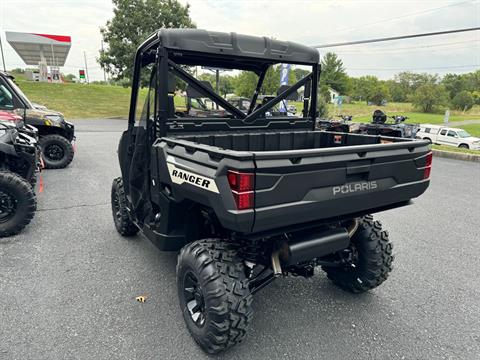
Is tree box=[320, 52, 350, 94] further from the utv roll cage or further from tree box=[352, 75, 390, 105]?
the utv roll cage

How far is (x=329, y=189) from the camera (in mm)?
2043

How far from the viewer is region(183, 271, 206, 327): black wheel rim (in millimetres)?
2301

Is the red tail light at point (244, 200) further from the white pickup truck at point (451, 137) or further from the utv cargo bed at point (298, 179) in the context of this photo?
the white pickup truck at point (451, 137)

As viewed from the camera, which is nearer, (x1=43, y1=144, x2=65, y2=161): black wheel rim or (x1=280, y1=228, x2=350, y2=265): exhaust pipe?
(x1=280, y1=228, x2=350, y2=265): exhaust pipe

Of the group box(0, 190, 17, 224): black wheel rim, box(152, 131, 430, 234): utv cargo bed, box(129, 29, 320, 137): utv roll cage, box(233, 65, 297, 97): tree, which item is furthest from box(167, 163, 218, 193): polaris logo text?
box(0, 190, 17, 224): black wheel rim

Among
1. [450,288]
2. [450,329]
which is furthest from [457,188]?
[450,329]

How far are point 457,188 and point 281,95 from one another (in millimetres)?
5675

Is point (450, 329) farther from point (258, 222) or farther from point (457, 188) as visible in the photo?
point (457, 188)

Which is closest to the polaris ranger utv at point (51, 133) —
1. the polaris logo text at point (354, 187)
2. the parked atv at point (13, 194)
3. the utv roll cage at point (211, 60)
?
the parked atv at point (13, 194)

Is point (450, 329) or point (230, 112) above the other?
point (230, 112)

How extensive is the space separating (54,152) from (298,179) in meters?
7.52

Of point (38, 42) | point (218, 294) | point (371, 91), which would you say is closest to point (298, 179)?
point (218, 294)

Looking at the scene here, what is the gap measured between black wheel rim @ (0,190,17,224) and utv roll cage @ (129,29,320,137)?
186 centimetres

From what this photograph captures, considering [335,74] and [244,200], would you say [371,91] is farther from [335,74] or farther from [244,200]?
[244,200]
